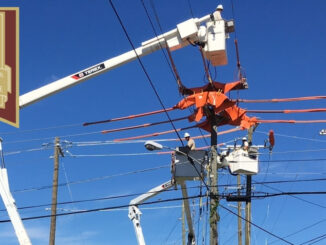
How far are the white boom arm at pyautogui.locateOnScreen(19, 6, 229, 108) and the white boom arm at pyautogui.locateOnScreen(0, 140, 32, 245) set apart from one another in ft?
6.24

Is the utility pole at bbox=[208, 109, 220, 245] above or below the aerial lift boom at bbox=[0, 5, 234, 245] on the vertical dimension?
below

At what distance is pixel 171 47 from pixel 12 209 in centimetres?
603

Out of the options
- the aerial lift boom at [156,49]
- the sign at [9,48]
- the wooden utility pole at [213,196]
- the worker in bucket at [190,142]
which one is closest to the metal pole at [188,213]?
the wooden utility pole at [213,196]

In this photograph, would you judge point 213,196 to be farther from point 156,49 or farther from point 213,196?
point 156,49

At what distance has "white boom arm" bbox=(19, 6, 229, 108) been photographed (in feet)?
47.1

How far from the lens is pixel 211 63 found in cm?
1739

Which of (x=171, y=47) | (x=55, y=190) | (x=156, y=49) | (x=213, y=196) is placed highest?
(x=171, y=47)

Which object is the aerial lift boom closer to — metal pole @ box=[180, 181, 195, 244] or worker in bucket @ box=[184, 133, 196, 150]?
worker in bucket @ box=[184, 133, 196, 150]

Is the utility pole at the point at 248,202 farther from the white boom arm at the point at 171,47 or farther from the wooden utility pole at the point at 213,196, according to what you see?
the white boom arm at the point at 171,47

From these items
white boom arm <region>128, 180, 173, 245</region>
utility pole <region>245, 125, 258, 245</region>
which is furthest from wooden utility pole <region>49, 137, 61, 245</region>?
→ utility pole <region>245, 125, 258, 245</region>

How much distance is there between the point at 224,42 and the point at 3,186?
7421 mm

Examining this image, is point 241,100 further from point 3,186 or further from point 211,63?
point 3,186

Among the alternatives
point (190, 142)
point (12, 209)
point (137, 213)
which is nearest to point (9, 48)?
point (12, 209)

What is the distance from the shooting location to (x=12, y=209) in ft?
41.3
